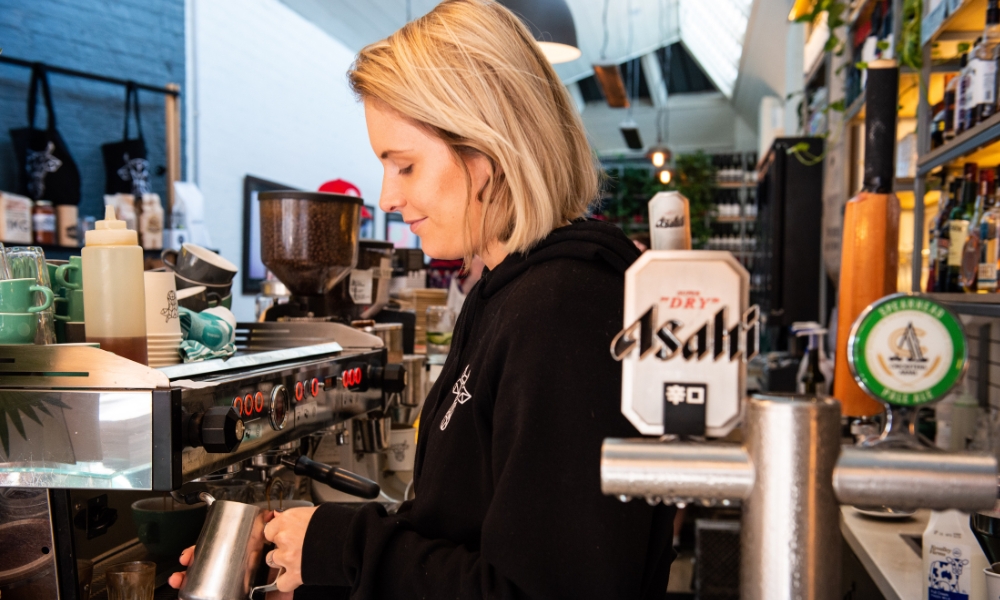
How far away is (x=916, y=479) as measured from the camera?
16.7 inches

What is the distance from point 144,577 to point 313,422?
0.35 m

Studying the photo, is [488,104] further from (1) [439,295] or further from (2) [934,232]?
(1) [439,295]

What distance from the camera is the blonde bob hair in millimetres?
966

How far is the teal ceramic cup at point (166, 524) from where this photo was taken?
1.16 metres

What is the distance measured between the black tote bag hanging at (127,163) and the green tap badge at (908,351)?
4.29 m

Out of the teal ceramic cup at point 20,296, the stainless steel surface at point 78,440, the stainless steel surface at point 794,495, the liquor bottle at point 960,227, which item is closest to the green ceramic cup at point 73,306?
the teal ceramic cup at point 20,296

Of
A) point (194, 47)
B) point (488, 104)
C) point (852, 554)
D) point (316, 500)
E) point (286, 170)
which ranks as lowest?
point (852, 554)

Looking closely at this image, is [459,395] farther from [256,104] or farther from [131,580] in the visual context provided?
[256,104]

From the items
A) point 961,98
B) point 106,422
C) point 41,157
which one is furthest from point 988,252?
point 41,157

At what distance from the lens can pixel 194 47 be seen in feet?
16.2

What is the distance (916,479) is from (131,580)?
98 centimetres

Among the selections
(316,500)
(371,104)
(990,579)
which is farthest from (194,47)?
(990,579)

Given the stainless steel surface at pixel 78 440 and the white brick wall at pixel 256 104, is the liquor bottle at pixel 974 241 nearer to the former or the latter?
the stainless steel surface at pixel 78 440

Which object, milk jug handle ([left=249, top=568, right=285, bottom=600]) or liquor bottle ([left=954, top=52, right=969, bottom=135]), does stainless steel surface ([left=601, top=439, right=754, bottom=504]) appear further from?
liquor bottle ([left=954, top=52, right=969, bottom=135])
